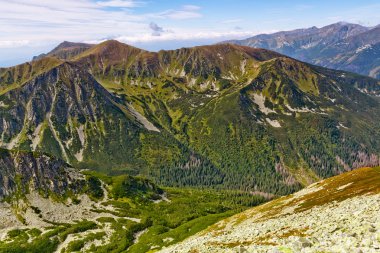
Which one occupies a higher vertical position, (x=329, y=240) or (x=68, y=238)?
(x=329, y=240)

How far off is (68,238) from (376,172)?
15697cm

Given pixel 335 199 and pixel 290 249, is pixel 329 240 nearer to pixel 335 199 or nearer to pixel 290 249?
pixel 290 249

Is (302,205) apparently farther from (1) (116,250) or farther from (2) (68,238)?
(2) (68,238)

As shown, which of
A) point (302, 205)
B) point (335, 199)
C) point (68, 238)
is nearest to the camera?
point (335, 199)

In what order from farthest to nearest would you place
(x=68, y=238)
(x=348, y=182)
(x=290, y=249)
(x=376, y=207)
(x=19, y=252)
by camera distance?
1. (x=68, y=238)
2. (x=19, y=252)
3. (x=348, y=182)
4. (x=376, y=207)
5. (x=290, y=249)

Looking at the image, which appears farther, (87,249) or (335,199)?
(87,249)

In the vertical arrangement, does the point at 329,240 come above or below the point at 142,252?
above

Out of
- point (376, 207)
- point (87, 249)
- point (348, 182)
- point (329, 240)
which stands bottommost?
point (87, 249)

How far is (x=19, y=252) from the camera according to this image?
175 metres

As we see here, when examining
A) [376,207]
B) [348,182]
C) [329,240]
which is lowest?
[348,182]

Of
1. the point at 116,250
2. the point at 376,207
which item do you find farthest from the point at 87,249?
the point at 376,207

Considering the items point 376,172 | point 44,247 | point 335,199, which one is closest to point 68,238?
point 44,247

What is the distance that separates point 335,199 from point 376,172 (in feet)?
167

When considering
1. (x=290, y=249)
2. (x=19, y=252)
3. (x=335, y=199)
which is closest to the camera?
(x=290, y=249)
